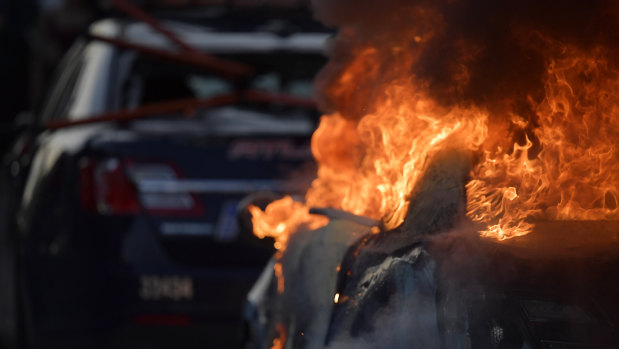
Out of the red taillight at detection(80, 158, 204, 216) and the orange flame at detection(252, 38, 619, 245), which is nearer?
the orange flame at detection(252, 38, 619, 245)

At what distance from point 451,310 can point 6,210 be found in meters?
4.19

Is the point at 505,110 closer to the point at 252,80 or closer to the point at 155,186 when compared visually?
the point at 155,186

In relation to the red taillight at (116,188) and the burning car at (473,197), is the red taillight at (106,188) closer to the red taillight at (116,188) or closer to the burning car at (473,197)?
the red taillight at (116,188)

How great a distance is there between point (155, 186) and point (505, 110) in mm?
2487

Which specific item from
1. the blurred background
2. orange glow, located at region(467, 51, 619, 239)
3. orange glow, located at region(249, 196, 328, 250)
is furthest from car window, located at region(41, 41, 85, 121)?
orange glow, located at region(467, 51, 619, 239)

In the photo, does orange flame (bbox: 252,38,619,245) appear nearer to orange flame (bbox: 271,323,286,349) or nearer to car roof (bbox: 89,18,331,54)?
orange flame (bbox: 271,323,286,349)

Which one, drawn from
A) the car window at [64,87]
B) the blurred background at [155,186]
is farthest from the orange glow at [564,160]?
the car window at [64,87]

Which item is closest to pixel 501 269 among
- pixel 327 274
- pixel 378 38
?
pixel 327 274

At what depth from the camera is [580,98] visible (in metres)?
2.31

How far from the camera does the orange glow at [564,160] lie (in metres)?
2.22

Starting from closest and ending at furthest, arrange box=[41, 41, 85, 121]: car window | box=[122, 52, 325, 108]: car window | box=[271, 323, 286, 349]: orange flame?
box=[271, 323, 286, 349]: orange flame, box=[122, 52, 325, 108]: car window, box=[41, 41, 85, 121]: car window

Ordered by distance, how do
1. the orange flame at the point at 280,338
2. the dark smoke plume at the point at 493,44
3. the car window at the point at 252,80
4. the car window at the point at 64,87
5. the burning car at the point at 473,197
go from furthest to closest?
1. the car window at the point at 64,87
2. the car window at the point at 252,80
3. the orange flame at the point at 280,338
4. the dark smoke plume at the point at 493,44
5. the burning car at the point at 473,197

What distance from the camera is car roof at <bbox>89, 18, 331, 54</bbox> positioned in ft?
17.7

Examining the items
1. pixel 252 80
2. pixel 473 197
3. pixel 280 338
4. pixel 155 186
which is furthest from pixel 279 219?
pixel 252 80
